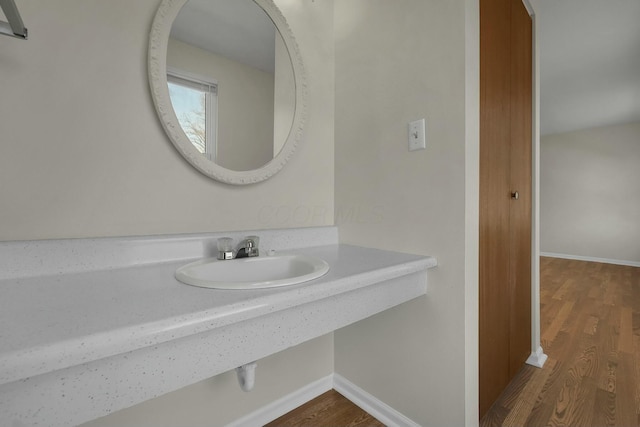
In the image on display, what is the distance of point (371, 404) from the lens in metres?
1.32

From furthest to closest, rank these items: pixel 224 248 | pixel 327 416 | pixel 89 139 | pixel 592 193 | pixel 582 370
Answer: pixel 592 193
pixel 582 370
pixel 327 416
pixel 224 248
pixel 89 139

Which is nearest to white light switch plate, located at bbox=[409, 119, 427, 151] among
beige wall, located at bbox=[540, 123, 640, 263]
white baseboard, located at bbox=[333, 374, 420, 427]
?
white baseboard, located at bbox=[333, 374, 420, 427]

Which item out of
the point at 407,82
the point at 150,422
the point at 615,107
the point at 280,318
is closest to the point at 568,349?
the point at 407,82

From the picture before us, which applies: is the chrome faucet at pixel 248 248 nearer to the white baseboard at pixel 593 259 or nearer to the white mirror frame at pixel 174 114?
the white mirror frame at pixel 174 114

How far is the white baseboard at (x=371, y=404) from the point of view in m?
1.21

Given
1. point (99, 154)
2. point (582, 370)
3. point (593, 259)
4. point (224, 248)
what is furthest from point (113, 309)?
point (593, 259)

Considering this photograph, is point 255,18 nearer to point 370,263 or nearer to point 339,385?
point 370,263

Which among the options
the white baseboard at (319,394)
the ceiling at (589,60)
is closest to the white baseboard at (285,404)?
the white baseboard at (319,394)

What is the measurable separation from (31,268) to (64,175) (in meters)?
0.27

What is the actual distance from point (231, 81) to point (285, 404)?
57.0 inches

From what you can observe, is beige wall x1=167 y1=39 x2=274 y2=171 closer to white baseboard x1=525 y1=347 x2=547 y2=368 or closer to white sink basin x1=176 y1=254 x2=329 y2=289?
white sink basin x1=176 y1=254 x2=329 y2=289

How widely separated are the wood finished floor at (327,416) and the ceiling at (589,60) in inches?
96.1

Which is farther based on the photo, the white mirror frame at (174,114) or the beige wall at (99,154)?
the white mirror frame at (174,114)

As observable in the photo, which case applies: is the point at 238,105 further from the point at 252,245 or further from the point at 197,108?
the point at 252,245
